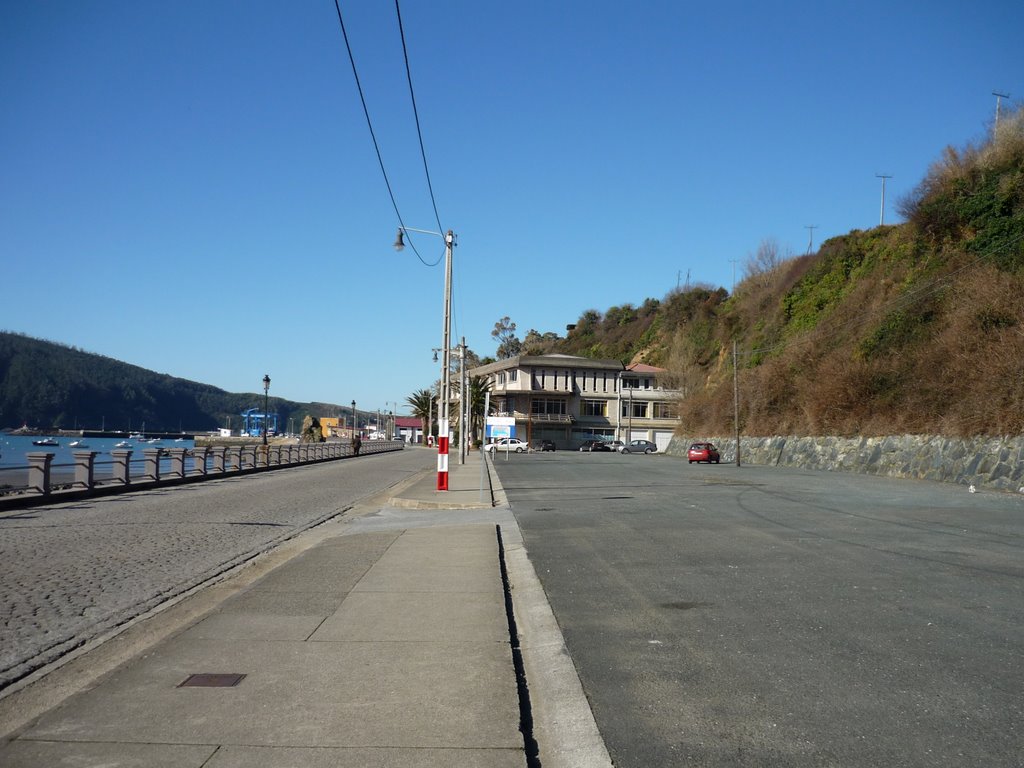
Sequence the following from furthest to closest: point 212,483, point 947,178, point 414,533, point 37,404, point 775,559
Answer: point 37,404, point 947,178, point 212,483, point 414,533, point 775,559

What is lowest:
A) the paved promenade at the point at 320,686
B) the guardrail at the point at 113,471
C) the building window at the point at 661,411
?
the paved promenade at the point at 320,686

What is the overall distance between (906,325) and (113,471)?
117 feet

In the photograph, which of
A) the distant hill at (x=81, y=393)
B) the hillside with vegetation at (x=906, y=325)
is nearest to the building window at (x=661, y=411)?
the hillside with vegetation at (x=906, y=325)

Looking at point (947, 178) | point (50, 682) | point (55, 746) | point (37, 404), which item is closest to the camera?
point (55, 746)

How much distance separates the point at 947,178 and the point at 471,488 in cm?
3410

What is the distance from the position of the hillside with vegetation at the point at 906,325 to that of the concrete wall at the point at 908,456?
1.89ft

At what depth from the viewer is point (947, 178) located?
45719 mm

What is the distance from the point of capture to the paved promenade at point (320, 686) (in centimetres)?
449

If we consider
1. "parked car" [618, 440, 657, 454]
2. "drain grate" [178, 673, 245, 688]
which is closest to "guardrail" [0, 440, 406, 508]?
"drain grate" [178, 673, 245, 688]

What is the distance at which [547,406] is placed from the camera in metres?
102

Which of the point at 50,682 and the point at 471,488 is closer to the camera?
the point at 50,682

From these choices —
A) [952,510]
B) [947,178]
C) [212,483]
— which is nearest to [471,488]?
[212,483]

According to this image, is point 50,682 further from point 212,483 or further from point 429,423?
point 429,423

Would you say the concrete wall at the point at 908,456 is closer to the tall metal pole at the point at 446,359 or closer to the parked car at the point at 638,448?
the tall metal pole at the point at 446,359
